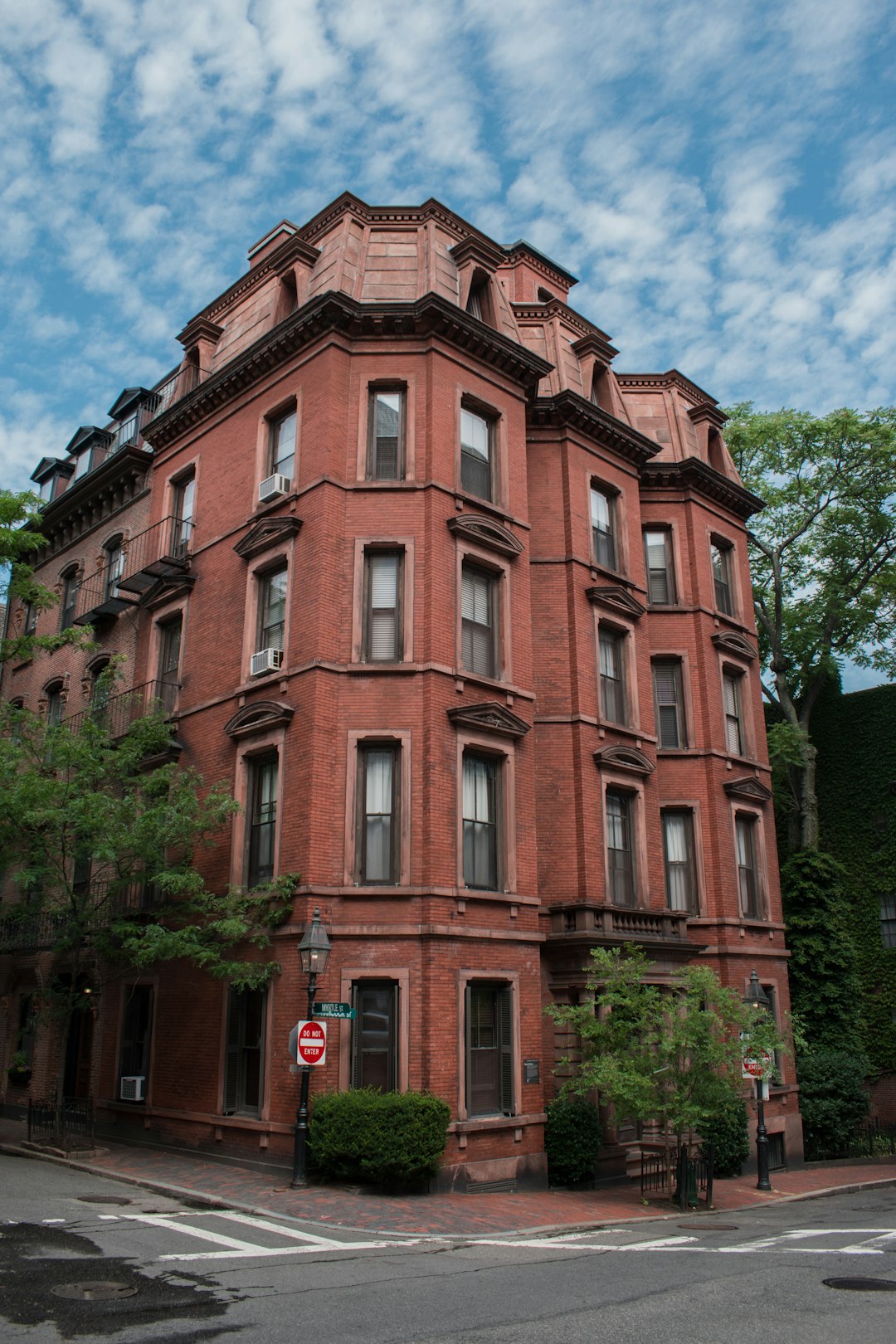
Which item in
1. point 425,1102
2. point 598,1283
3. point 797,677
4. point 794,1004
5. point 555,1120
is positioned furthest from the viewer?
point 797,677

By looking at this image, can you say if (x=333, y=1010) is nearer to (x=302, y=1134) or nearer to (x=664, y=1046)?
(x=302, y=1134)

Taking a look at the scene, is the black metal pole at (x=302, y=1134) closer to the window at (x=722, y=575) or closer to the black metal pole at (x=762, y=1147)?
the black metal pole at (x=762, y=1147)

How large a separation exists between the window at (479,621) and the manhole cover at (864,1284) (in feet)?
39.6

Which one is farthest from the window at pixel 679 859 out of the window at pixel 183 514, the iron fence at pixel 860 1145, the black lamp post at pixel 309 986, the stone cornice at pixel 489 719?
the window at pixel 183 514

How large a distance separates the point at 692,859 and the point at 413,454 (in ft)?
39.8

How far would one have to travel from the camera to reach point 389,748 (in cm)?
1900

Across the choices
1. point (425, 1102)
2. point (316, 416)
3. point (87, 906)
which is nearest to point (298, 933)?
point (425, 1102)

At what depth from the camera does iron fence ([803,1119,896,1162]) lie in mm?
27281

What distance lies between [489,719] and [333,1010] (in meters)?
6.34

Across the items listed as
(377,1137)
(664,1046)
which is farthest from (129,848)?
(664,1046)

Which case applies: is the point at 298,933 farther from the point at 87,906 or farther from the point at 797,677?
the point at 797,677

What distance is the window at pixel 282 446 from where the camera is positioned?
21.9 m

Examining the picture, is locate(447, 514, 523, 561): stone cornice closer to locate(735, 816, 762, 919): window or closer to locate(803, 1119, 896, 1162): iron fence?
locate(735, 816, 762, 919): window

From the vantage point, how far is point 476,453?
22219mm
